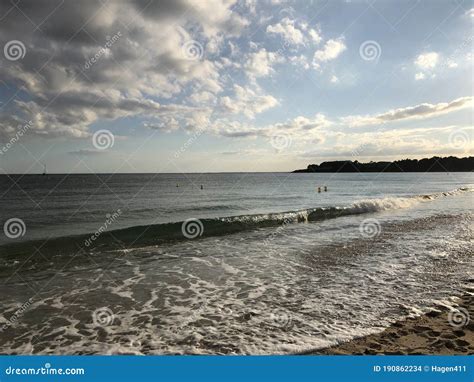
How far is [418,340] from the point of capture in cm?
550

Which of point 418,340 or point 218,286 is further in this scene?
point 218,286

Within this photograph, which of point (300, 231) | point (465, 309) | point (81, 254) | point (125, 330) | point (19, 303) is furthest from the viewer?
point (300, 231)

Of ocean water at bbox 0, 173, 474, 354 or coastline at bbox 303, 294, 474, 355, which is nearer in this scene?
coastline at bbox 303, 294, 474, 355

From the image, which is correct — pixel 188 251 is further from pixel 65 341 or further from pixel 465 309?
pixel 465 309

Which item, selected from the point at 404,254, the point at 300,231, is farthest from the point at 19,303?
the point at 300,231

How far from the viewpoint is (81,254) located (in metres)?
13.1

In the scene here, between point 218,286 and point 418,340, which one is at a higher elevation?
point 418,340

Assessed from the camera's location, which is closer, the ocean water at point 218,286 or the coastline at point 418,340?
the coastline at point 418,340

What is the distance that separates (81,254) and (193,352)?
31.6 feet

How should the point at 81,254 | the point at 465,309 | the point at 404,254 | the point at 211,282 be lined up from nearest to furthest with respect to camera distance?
the point at 465,309 < the point at 211,282 < the point at 404,254 < the point at 81,254

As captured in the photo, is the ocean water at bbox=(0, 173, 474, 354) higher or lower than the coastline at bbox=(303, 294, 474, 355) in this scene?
lower

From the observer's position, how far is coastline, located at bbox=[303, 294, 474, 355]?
520 cm

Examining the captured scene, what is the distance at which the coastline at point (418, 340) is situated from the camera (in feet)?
17.0

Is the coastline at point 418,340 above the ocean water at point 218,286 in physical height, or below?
above
